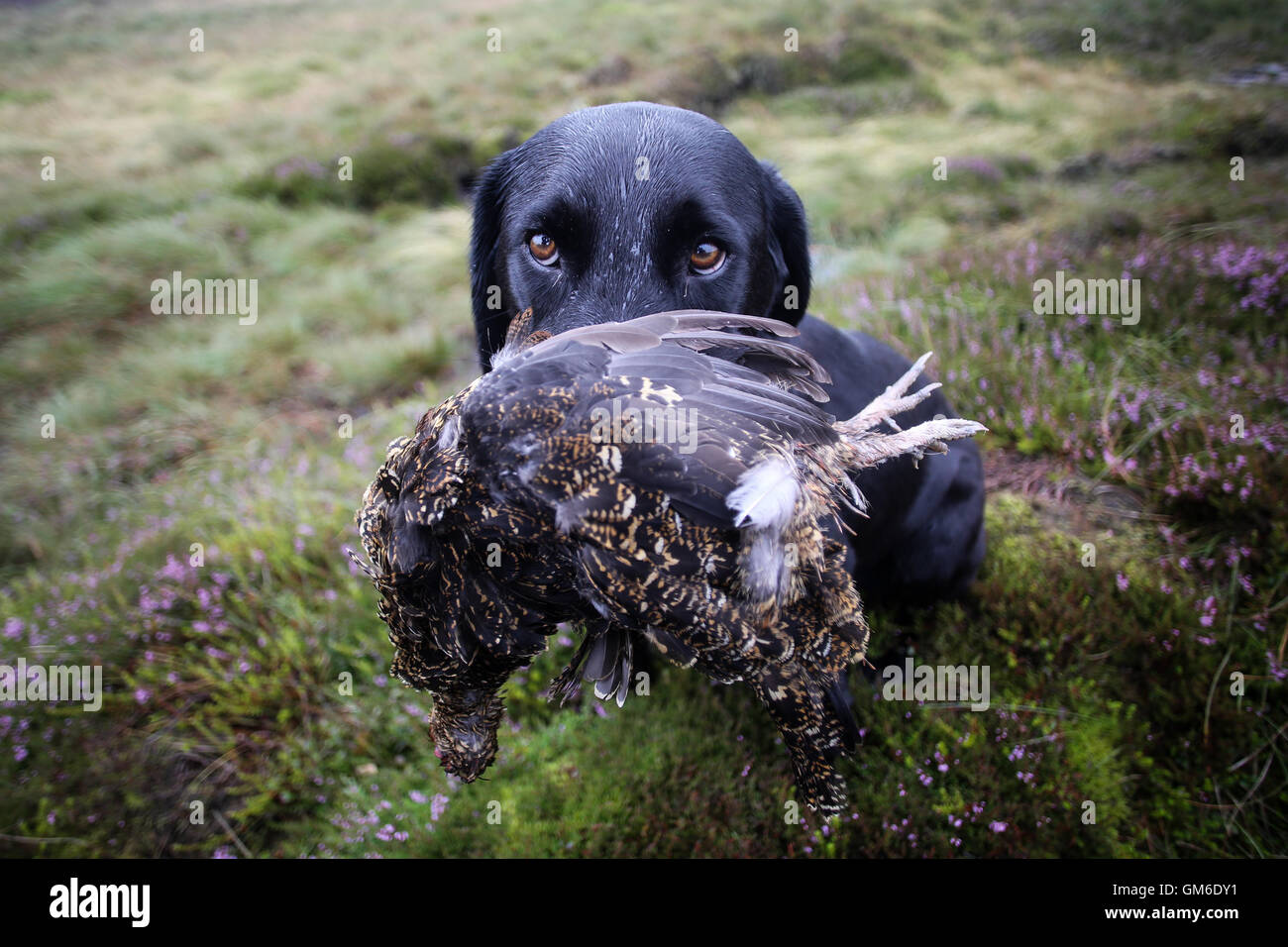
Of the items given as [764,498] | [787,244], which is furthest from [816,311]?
[764,498]

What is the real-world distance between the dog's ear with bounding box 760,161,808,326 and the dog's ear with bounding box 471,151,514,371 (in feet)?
2.99

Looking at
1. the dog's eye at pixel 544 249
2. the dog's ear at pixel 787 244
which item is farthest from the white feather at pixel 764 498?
the dog's ear at pixel 787 244

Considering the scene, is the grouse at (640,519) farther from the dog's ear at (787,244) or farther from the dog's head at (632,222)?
the dog's ear at (787,244)

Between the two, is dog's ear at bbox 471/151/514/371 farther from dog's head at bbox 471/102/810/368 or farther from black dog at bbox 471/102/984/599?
dog's head at bbox 471/102/810/368

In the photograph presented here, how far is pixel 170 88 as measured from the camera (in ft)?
37.7

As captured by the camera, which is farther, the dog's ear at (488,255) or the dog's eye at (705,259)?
the dog's ear at (488,255)

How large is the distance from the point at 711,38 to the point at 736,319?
10567mm

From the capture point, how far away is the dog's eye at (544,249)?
1943mm

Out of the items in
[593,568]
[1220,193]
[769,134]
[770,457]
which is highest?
[769,134]

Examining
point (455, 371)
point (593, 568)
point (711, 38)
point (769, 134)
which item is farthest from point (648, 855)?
point (711, 38)

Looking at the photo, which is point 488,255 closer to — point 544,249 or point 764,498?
point 544,249

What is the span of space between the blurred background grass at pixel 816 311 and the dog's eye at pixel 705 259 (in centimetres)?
162

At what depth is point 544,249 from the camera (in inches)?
77.0

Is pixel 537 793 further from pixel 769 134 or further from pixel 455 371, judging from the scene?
pixel 769 134
